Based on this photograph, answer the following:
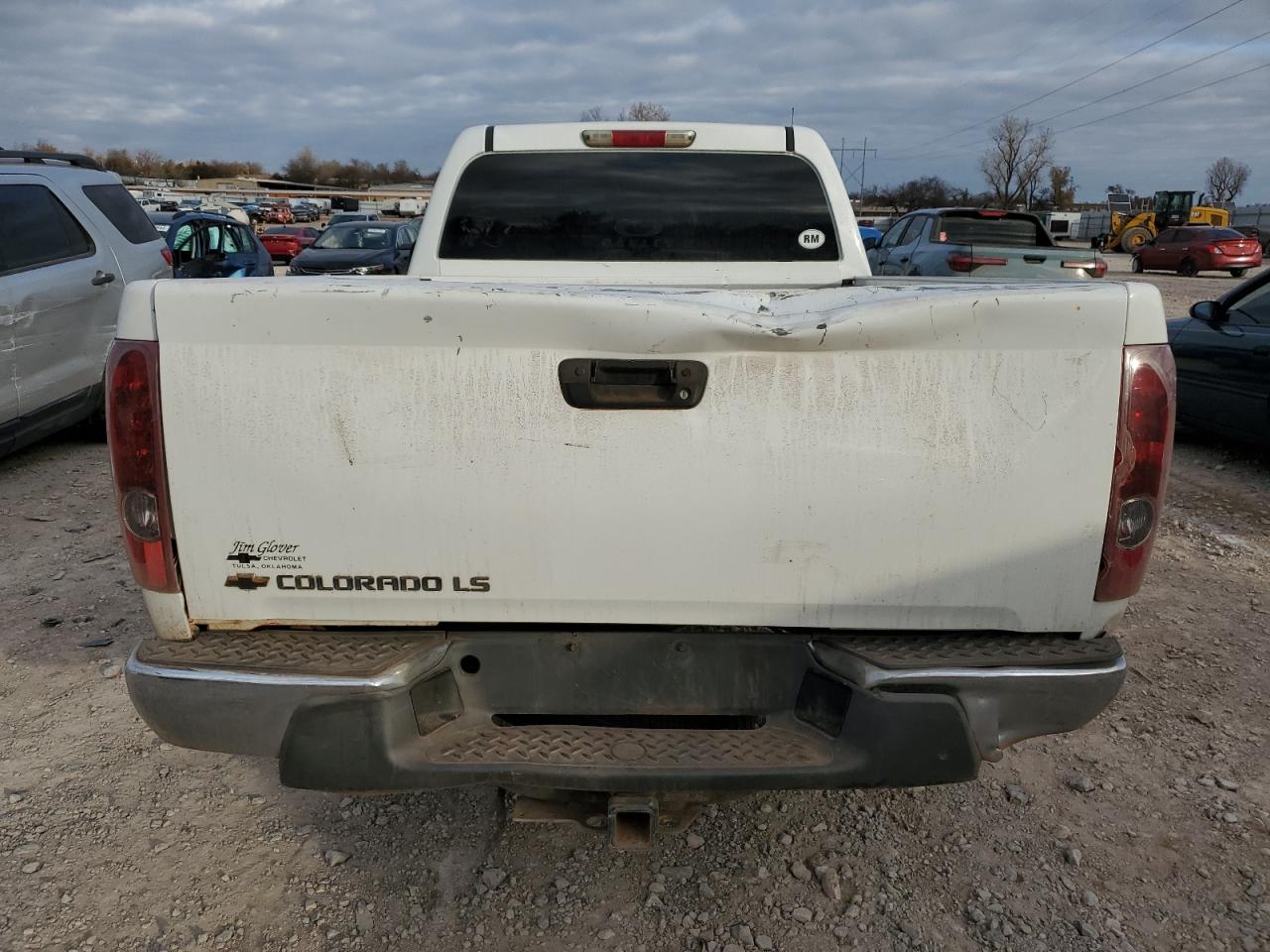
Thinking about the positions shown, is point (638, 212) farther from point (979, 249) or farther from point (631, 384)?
point (979, 249)

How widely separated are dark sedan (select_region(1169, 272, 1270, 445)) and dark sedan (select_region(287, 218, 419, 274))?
13064mm

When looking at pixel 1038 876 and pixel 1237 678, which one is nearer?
pixel 1038 876

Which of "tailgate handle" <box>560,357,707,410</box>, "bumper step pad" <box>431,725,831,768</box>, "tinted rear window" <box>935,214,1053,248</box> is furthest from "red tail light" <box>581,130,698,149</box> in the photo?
"tinted rear window" <box>935,214,1053,248</box>

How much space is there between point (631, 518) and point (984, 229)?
1218cm

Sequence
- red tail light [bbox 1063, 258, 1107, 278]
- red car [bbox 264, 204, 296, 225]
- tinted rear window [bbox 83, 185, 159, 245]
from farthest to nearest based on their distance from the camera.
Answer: red car [bbox 264, 204, 296, 225] < red tail light [bbox 1063, 258, 1107, 278] < tinted rear window [bbox 83, 185, 159, 245]

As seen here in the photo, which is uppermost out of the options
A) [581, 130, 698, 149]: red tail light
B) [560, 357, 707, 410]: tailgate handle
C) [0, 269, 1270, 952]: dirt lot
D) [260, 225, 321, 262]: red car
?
[581, 130, 698, 149]: red tail light

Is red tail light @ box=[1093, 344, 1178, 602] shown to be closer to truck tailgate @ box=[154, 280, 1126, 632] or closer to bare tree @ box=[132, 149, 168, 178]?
truck tailgate @ box=[154, 280, 1126, 632]

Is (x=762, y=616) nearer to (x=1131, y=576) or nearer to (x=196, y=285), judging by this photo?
(x=1131, y=576)

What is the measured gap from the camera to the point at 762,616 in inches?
88.9

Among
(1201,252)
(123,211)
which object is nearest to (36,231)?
(123,211)

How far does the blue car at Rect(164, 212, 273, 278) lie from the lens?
11.5 meters

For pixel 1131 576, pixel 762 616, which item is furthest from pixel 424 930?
pixel 1131 576

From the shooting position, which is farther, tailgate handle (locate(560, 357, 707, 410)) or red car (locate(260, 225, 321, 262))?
red car (locate(260, 225, 321, 262))

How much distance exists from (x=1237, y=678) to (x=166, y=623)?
407 centimetres
